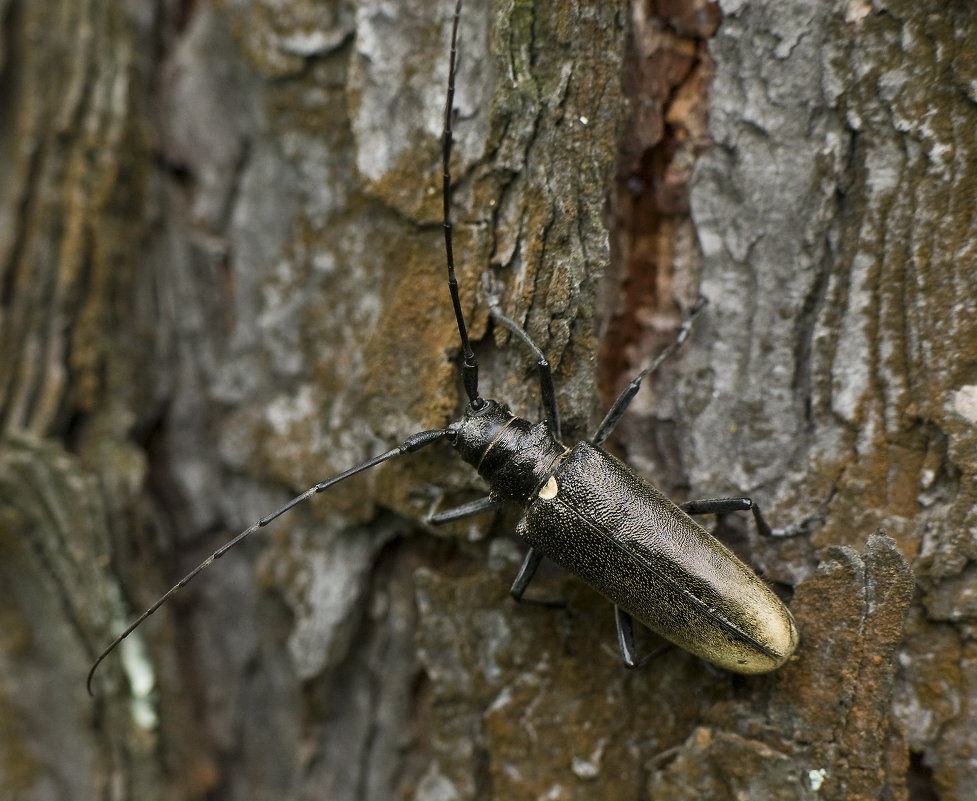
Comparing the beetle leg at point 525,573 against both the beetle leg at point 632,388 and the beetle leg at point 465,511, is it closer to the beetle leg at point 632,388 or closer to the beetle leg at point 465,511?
the beetle leg at point 465,511

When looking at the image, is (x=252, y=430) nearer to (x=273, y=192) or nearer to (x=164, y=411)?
(x=164, y=411)

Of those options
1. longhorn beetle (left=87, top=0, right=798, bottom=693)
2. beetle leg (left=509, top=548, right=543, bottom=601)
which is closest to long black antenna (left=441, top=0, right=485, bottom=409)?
longhorn beetle (left=87, top=0, right=798, bottom=693)

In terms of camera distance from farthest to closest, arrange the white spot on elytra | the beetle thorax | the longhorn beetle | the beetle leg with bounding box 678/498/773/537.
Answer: the beetle thorax → the beetle leg with bounding box 678/498/773/537 → the longhorn beetle → the white spot on elytra

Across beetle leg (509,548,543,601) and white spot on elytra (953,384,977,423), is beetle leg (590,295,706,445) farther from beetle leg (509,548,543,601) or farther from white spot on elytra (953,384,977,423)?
white spot on elytra (953,384,977,423)

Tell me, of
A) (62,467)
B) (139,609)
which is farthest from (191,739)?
(62,467)

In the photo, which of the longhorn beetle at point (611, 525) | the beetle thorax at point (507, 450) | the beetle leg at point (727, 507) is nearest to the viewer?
the longhorn beetle at point (611, 525)

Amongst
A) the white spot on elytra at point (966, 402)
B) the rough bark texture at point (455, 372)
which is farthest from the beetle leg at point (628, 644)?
the white spot on elytra at point (966, 402)
